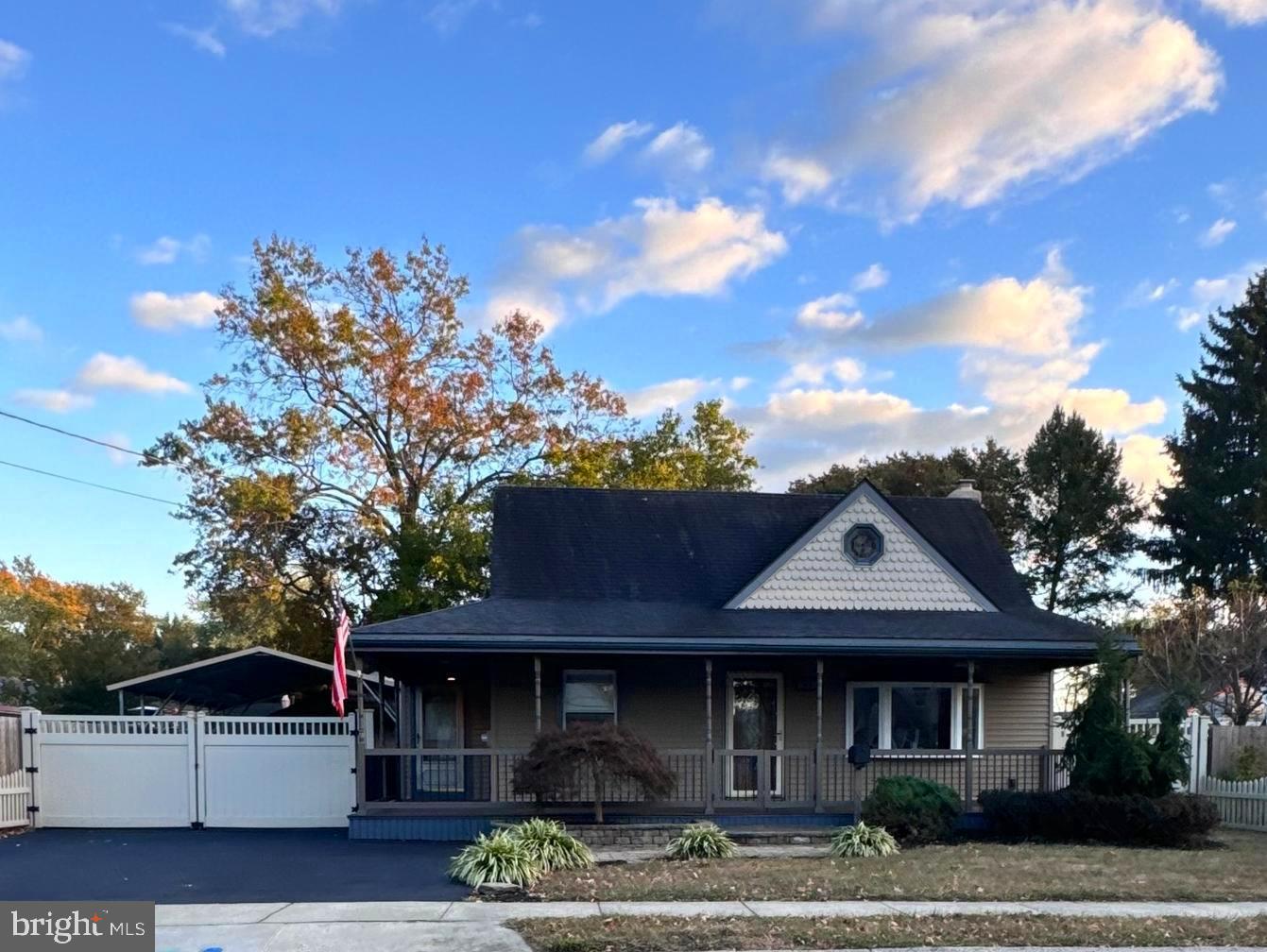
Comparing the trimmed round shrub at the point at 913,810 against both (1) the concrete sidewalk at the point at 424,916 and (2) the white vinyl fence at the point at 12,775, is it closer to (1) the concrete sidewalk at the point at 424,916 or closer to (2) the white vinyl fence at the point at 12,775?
(1) the concrete sidewalk at the point at 424,916

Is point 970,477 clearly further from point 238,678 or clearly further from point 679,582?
point 238,678

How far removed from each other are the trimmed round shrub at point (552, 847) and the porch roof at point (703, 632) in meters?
3.05

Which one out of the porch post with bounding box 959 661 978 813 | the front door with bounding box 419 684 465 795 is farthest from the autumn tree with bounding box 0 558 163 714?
the porch post with bounding box 959 661 978 813

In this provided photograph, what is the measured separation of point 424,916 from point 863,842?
6.03 m

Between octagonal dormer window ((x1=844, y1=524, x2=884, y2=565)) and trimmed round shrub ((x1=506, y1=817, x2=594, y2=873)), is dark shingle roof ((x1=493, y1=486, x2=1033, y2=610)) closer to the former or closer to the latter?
octagonal dormer window ((x1=844, y1=524, x2=884, y2=565))

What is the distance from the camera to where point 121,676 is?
2269cm

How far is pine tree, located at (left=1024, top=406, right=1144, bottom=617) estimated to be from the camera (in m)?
38.5

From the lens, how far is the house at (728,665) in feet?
47.2

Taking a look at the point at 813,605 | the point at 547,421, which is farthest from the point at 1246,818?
the point at 547,421

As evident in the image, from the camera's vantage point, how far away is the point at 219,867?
11445mm

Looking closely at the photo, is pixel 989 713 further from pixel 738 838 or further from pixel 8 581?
pixel 8 581

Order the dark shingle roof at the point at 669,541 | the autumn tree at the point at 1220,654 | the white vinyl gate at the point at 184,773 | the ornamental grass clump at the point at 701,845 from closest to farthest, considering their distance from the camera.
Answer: the ornamental grass clump at the point at 701,845 < the white vinyl gate at the point at 184,773 < the dark shingle roof at the point at 669,541 < the autumn tree at the point at 1220,654

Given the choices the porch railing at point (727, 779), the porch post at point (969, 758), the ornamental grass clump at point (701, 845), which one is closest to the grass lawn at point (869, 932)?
the ornamental grass clump at point (701, 845)

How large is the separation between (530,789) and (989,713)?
7.96 meters
